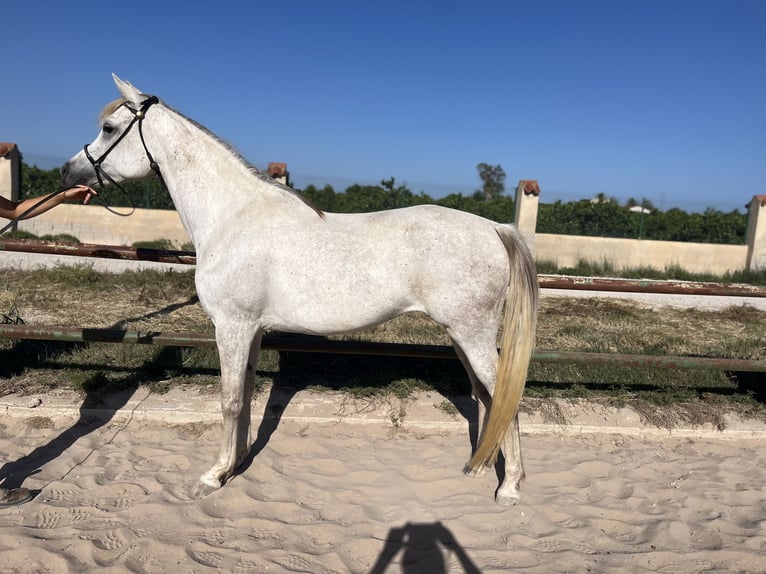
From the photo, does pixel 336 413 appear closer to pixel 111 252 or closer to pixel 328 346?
pixel 328 346

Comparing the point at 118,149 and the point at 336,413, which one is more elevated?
the point at 118,149

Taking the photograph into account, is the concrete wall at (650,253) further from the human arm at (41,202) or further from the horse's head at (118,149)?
the human arm at (41,202)

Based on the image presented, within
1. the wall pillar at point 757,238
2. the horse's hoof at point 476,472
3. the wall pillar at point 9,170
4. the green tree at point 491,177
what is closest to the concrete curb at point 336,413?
the horse's hoof at point 476,472

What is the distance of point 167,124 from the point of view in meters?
3.10

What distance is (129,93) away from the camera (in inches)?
120

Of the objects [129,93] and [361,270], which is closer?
[361,270]

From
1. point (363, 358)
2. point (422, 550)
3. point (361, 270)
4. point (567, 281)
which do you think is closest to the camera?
point (422, 550)

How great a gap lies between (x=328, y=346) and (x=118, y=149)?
6.34ft

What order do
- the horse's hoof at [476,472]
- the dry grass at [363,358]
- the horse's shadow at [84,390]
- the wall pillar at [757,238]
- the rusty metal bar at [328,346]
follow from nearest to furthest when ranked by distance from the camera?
1. the horse's shadow at [84,390]
2. the horse's hoof at [476,472]
3. the rusty metal bar at [328,346]
4. the dry grass at [363,358]
5. the wall pillar at [757,238]

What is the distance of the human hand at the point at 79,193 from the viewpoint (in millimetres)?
3074

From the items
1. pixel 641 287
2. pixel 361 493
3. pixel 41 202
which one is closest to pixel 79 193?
pixel 41 202

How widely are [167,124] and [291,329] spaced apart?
1429 mm

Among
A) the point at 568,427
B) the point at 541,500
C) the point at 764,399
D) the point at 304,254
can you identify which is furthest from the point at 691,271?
the point at 304,254

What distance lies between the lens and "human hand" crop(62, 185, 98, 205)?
3074 mm
